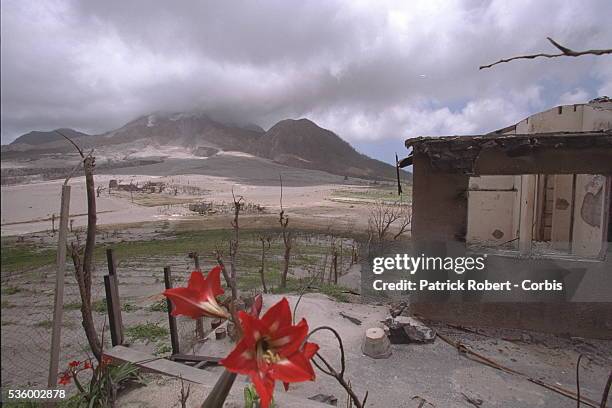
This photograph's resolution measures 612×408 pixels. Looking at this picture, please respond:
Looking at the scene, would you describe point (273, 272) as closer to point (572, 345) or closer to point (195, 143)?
point (572, 345)

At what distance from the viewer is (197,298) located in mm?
677

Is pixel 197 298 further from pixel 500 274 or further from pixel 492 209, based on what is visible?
pixel 492 209

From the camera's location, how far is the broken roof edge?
5.33 meters

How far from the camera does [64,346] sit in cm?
705

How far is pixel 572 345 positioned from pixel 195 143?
92.4 m

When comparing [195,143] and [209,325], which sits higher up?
[195,143]

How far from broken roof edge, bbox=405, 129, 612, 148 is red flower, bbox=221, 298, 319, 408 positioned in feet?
18.2

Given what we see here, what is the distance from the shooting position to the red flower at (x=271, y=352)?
0.55 metres

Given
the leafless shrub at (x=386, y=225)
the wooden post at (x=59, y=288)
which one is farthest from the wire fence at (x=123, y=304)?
the leafless shrub at (x=386, y=225)

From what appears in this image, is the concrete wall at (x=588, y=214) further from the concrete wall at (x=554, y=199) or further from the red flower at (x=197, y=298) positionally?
the red flower at (x=197, y=298)

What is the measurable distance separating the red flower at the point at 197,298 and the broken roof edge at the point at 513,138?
18.1ft

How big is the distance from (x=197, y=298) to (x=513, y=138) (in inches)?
234

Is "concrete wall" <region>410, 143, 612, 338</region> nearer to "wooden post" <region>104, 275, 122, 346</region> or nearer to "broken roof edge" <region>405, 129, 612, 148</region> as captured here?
"broken roof edge" <region>405, 129, 612, 148</region>

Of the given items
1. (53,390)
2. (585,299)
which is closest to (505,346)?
(585,299)
